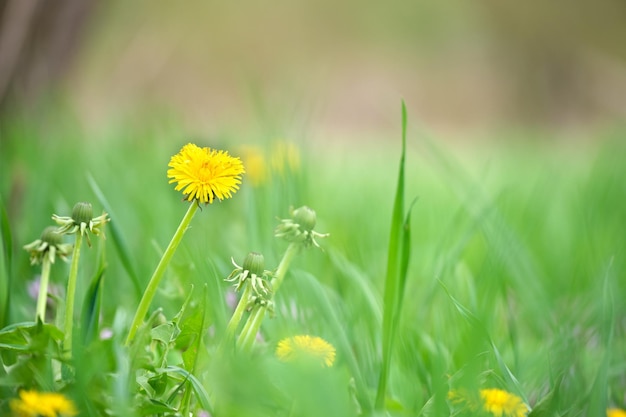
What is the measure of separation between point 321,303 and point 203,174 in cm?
21

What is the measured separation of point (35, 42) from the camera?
5.85ft

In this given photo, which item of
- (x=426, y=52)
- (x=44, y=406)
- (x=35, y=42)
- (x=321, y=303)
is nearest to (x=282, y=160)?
(x=321, y=303)

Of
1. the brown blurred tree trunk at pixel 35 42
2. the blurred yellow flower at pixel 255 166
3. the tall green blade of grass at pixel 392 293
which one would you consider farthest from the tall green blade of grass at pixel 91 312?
the brown blurred tree trunk at pixel 35 42

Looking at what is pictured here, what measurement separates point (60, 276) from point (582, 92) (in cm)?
767

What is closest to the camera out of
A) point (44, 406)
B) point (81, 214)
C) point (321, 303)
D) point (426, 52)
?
point (44, 406)

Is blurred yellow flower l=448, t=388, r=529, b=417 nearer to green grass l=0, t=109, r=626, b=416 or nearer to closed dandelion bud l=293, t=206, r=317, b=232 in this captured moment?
green grass l=0, t=109, r=626, b=416

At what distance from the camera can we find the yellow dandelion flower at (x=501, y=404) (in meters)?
0.50

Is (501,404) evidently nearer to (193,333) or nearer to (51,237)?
(193,333)

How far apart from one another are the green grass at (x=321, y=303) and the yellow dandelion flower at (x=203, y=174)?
3.1 inches

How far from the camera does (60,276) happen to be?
860mm

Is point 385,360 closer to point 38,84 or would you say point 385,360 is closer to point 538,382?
point 538,382

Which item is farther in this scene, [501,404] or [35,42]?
[35,42]

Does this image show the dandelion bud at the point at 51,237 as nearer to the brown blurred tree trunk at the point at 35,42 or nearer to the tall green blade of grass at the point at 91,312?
the tall green blade of grass at the point at 91,312

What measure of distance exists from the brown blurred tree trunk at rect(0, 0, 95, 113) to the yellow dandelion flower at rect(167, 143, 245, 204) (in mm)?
1234
